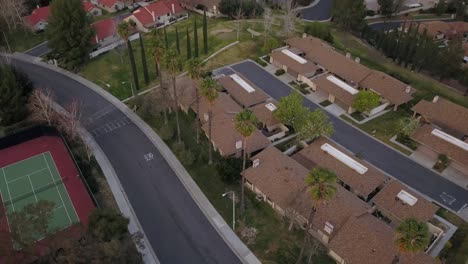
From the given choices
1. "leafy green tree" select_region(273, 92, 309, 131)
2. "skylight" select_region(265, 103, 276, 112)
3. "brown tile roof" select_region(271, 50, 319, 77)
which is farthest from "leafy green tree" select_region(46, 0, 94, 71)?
"leafy green tree" select_region(273, 92, 309, 131)

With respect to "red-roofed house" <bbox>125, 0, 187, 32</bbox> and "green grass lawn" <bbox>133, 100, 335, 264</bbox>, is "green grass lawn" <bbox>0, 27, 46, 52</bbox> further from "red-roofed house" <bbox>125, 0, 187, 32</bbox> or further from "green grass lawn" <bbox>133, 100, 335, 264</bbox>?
"green grass lawn" <bbox>133, 100, 335, 264</bbox>

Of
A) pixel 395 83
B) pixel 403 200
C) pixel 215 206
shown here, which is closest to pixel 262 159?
pixel 215 206

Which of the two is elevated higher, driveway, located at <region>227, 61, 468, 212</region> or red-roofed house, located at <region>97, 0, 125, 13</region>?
red-roofed house, located at <region>97, 0, 125, 13</region>

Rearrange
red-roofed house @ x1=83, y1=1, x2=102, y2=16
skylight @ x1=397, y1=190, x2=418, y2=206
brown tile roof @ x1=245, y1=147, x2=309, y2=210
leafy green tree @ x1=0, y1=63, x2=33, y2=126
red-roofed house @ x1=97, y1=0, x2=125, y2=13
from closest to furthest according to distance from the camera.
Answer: skylight @ x1=397, y1=190, x2=418, y2=206 < brown tile roof @ x1=245, y1=147, x2=309, y2=210 < leafy green tree @ x1=0, y1=63, x2=33, y2=126 < red-roofed house @ x1=83, y1=1, x2=102, y2=16 < red-roofed house @ x1=97, y1=0, x2=125, y2=13

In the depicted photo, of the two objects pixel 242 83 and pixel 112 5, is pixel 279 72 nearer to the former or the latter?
pixel 242 83

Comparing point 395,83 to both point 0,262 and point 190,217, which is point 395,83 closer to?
point 190,217

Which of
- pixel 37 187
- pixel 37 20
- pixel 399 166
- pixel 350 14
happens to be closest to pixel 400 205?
pixel 399 166
